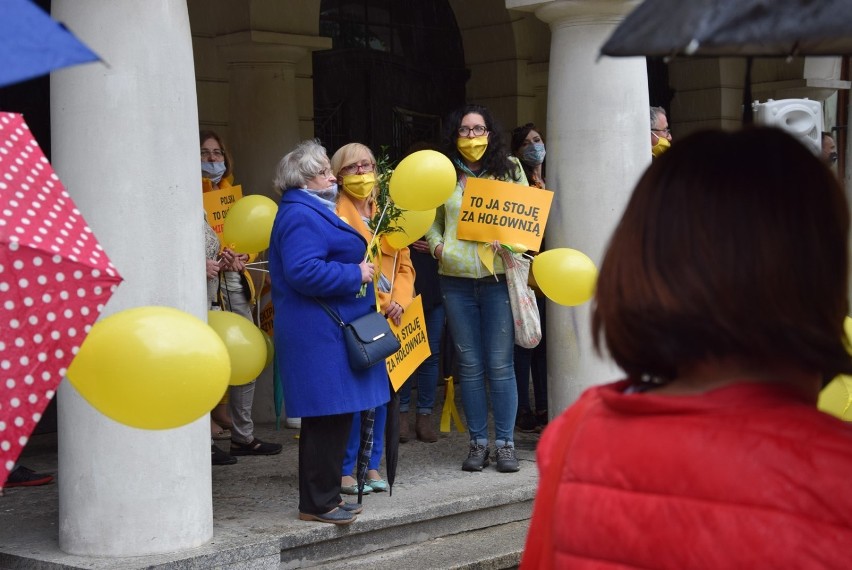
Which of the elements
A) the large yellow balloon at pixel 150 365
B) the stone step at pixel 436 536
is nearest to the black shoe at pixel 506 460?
the stone step at pixel 436 536

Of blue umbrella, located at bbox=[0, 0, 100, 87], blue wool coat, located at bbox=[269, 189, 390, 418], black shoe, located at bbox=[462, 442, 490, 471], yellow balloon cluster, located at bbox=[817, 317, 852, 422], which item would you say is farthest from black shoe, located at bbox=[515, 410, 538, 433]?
blue umbrella, located at bbox=[0, 0, 100, 87]

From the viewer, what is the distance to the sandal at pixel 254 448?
805 centimetres

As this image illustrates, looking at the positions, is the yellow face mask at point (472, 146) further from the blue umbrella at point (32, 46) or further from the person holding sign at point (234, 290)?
the blue umbrella at point (32, 46)

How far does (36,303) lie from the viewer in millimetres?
2627

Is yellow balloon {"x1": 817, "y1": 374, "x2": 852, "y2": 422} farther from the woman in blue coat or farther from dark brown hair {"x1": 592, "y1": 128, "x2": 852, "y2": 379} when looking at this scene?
dark brown hair {"x1": 592, "y1": 128, "x2": 852, "y2": 379}

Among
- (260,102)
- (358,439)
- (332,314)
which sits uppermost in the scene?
(260,102)

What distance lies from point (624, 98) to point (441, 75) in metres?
4.10

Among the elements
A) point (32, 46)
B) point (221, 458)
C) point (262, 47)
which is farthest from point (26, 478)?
point (32, 46)

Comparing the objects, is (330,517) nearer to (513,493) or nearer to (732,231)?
(513,493)

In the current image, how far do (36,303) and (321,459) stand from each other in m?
3.52

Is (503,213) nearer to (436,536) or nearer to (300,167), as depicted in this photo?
(300,167)

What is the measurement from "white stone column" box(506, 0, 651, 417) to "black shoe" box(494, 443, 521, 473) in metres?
0.61

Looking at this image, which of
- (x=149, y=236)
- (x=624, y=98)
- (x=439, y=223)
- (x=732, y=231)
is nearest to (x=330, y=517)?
(x=149, y=236)

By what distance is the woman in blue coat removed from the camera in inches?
235
